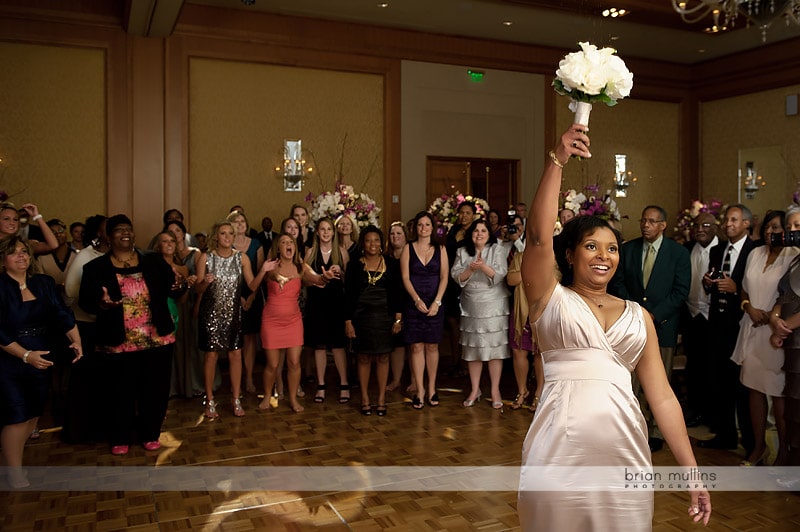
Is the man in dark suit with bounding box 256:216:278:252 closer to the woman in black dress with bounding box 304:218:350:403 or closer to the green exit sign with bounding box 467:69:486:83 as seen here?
the woman in black dress with bounding box 304:218:350:403

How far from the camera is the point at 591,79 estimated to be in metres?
1.92

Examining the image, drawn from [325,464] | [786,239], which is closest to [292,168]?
[325,464]

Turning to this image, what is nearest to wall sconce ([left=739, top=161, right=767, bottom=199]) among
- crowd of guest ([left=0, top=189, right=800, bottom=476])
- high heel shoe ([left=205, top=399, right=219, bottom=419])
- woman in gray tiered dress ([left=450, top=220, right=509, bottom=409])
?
crowd of guest ([left=0, top=189, right=800, bottom=476])

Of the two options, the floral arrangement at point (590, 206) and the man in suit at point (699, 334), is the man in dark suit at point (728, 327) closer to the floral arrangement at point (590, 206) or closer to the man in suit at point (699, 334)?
the man in suit at point (699, 334)

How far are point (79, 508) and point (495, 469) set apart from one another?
2645 mm

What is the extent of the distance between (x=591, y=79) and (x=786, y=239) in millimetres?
3005

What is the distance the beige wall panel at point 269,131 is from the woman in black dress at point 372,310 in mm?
3666

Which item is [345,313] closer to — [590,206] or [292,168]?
[590,206]

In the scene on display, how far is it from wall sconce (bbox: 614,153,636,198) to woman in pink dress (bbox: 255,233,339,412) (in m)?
7.26

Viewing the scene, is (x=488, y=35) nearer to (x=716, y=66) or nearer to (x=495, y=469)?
(x=716, y=66)

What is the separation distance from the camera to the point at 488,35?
10695 mm

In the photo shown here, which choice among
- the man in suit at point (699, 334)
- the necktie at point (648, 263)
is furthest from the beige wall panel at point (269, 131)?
the necktie at point (648, 263)

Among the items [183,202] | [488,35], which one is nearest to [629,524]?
[183,202]

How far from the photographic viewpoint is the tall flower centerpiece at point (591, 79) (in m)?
1.92
